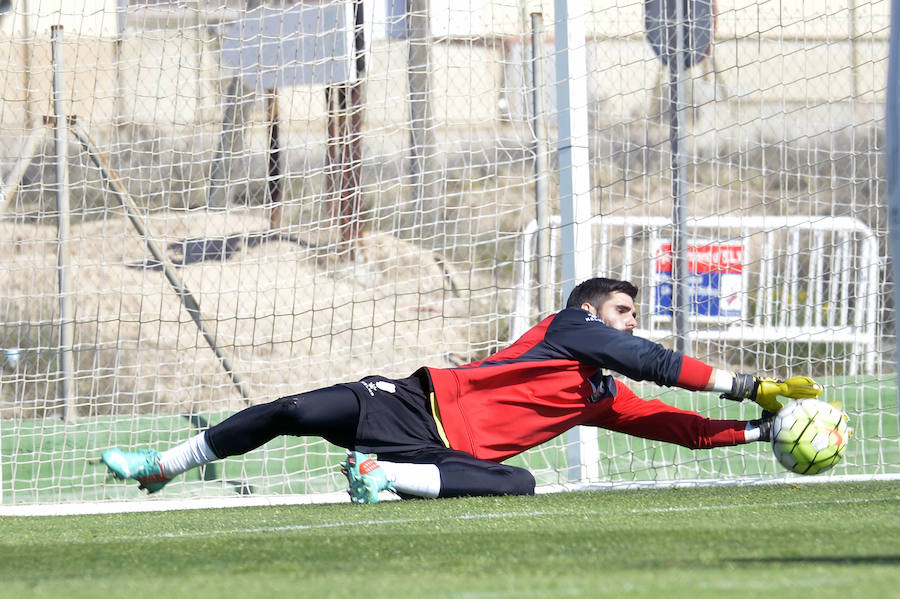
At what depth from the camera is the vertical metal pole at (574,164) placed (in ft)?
20.2

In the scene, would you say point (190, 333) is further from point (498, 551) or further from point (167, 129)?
point (498, 551)

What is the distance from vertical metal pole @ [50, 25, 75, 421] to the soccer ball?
12.7ft

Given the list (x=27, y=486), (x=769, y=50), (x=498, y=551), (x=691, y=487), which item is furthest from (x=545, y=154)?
(x=498, y=551)

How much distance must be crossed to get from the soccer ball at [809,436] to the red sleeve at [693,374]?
331mm

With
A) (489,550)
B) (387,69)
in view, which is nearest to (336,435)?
(489,550)

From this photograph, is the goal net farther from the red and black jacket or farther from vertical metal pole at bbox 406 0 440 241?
the red and black jacket

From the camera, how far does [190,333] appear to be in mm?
8180

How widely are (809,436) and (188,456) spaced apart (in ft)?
8.10

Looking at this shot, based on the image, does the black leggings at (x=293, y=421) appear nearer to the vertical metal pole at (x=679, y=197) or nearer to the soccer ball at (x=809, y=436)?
the soccer ball at (x=809, y=436)

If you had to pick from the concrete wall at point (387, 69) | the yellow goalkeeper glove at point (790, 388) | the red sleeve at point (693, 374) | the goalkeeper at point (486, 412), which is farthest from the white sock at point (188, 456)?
the concrete wall at point (387, 69)

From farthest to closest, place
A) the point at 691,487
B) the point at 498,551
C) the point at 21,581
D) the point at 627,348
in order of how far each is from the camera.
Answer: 1. the point at 691,487
2. the point at 627,348
3. the point at 498,551
4. the point at 21,581

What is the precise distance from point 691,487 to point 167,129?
3720 millimetres

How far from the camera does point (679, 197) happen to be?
270 inches

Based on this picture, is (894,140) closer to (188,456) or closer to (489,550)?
(489,550)
